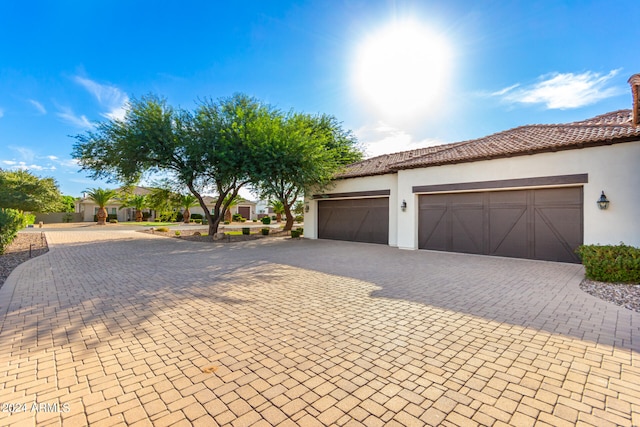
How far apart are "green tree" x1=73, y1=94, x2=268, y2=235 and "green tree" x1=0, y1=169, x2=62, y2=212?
45.2 feet

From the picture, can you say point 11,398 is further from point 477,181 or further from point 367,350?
point 477,181

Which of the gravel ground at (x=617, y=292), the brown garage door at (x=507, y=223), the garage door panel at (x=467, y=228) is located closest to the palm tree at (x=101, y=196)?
the brown garage door at (x=507, y=223)

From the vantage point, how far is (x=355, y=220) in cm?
A: 1575

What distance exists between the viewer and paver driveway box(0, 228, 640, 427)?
248 cm

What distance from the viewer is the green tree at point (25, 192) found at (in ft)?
77.1

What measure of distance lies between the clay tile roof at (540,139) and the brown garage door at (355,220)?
5.85 ft

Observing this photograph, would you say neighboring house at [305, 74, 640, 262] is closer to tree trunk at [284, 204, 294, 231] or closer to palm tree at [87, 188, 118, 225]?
tree trunk at [284, 204, 294, 231]

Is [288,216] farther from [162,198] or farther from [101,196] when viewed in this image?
[101,196]

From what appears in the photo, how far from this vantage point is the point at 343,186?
16219mm

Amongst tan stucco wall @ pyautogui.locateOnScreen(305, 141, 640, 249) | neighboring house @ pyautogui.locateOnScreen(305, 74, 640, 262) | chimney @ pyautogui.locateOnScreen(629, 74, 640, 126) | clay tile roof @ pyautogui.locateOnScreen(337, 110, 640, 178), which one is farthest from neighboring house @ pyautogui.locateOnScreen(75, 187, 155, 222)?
chimney @ pyautogui.locateOnScreen(629, 74, 640, 126)

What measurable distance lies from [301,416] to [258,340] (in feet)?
5.36

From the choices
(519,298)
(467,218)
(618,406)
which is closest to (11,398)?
(618,406)

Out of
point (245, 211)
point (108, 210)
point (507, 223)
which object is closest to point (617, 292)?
point (507, 223)

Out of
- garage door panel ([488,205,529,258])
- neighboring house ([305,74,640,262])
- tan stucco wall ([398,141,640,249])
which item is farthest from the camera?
garage door panel ([488,205,529,258])
